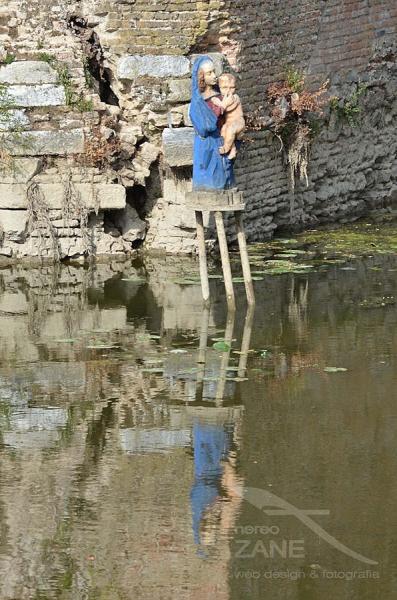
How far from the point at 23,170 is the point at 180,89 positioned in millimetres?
1700

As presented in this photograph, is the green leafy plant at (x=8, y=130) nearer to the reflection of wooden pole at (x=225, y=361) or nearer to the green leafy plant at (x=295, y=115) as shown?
the green leafy plant at (x=295, y=115)

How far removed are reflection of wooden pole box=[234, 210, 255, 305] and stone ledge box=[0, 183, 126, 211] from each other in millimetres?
2102

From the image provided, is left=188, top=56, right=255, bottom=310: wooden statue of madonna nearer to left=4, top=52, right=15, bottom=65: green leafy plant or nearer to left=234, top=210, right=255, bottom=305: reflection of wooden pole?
left=234, top=210, right=255, bottom=305: reflection of wooden pole

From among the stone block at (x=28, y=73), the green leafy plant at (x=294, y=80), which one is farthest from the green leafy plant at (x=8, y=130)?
the green leafy plant at (x=294, y=80)

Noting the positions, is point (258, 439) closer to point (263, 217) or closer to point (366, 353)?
point (366, 353)

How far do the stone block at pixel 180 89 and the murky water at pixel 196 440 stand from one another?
1756 mm

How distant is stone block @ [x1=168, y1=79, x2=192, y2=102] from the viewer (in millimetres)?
13062

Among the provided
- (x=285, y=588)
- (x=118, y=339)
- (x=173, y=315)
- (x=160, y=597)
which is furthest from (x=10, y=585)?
(x=173, y=315)

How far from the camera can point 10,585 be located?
20.7ft

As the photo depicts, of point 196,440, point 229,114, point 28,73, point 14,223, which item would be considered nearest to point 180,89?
point 28,73

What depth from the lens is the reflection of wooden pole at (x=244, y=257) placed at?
37.8 feet

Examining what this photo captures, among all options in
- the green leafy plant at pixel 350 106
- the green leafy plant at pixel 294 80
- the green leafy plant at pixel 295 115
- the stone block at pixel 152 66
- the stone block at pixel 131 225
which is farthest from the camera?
the green leafy plant at pixel 350 106

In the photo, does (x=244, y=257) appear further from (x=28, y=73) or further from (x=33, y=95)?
(x=28, y=73)

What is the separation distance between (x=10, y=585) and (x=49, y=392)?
10.1 ft
